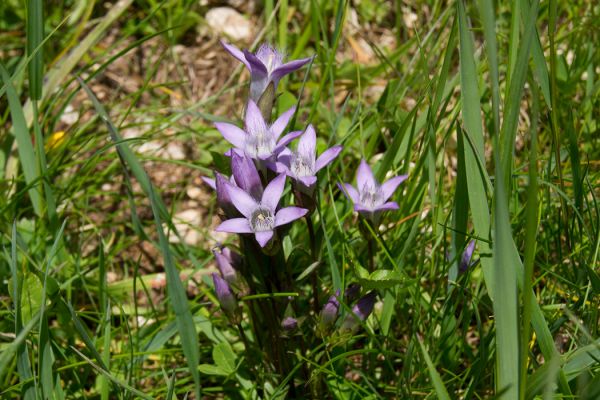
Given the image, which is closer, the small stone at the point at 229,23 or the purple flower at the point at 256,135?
the purple flower at the point at 256,135

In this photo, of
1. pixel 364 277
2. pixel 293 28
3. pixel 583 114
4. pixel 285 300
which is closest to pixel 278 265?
pixel 285 300

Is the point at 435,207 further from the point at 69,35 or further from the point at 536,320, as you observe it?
the point at 69,35

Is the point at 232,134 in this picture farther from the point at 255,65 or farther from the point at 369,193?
the point at 369,193

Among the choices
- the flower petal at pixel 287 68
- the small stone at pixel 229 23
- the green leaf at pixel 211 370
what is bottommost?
the green leaf at pixel 211 370

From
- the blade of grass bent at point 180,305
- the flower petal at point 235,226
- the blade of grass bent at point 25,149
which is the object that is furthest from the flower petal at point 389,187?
the blade of grass bent at point 25,149

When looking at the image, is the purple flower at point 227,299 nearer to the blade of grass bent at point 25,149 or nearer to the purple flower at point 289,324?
the purple flower at point 289,324

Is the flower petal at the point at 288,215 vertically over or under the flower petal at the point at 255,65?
under

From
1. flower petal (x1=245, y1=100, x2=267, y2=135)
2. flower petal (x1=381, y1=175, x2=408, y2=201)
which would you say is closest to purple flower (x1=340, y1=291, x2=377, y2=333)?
flower petal (x1=381, y1=175, x2=408, y2=201)
